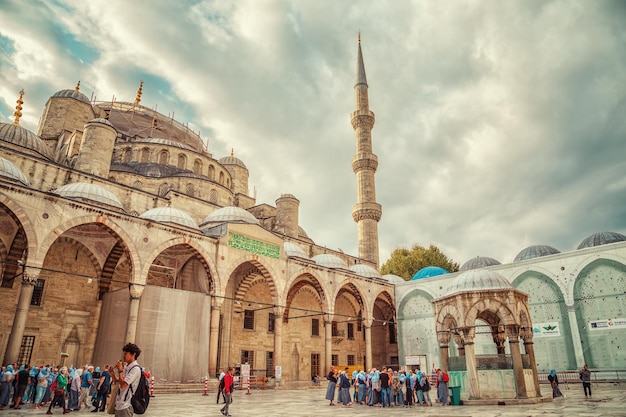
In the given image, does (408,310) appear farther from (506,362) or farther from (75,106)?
(75,106)

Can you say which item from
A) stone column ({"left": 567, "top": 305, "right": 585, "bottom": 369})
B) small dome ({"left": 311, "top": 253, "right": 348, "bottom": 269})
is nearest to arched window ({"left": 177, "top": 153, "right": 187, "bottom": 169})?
small dome ({"left": 311, "top": 253, "right": 348, "bottom": 269})

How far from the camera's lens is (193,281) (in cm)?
1733

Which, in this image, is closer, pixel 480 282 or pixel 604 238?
pixel 480 282

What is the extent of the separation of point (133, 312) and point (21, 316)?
118 inches

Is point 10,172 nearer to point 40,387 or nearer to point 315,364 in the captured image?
point 40,387

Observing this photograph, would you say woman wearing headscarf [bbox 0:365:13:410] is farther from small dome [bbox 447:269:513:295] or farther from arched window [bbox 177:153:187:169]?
arched window [bbox 177:153:187:169]

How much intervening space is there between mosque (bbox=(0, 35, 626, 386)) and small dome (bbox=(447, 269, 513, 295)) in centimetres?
5

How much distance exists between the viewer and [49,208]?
11898 mm

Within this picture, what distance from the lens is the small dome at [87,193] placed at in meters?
14.4

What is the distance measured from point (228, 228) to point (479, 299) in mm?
→ 9835

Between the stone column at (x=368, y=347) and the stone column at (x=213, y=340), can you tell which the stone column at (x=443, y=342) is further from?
the stone column at (x=368, y=347)

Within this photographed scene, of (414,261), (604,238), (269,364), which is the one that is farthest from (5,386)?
(414,261)

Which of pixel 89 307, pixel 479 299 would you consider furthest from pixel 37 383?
pixel 479 299

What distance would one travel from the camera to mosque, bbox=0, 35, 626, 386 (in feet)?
42.5
